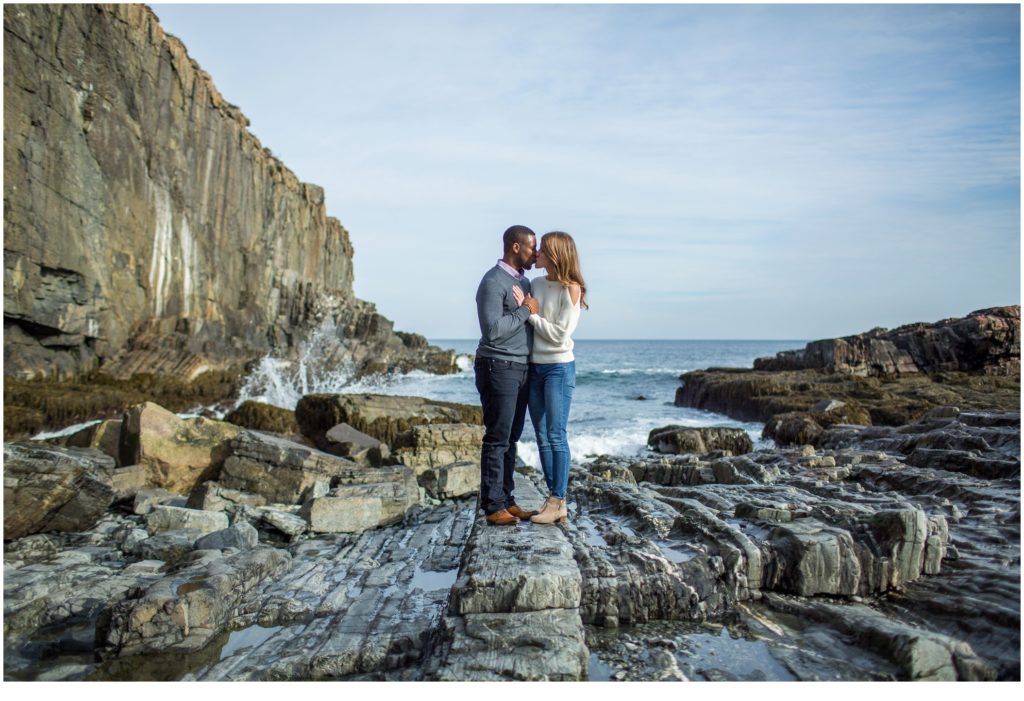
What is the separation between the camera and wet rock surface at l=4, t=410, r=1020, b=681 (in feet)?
11.1

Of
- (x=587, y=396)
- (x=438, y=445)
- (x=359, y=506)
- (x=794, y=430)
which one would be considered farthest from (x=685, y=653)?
(x=587, y=396)

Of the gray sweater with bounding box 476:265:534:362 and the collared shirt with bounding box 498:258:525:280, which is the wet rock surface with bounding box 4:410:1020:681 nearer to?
the gray sweater with bounding box 476:265:534:362

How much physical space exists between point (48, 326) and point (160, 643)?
2240 cm

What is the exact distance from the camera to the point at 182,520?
23.6 feet

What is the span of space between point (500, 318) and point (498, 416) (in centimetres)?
64

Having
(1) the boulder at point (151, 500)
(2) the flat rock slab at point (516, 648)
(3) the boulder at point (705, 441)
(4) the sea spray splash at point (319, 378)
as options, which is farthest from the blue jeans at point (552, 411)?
(4) the sea spray splash at point (319, 378)

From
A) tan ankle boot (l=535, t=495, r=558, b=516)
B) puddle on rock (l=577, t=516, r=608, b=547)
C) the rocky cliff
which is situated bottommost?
puddle on rock (l=577, t=516, r=608, b=547)

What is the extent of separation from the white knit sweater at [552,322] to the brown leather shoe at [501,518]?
104 centimetres

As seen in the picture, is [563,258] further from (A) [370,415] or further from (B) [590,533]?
(A) [370,415]

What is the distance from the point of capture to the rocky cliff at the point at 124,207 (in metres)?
21.2

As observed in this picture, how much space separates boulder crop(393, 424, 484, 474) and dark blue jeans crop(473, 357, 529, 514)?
553 centimetres

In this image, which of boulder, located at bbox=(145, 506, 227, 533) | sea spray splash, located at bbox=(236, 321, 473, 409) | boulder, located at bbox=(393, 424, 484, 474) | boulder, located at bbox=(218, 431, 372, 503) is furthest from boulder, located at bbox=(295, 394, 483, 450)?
sea spray splash, located at bbox=(236, 321, 473, 409)

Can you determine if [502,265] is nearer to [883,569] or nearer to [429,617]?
[429,617]

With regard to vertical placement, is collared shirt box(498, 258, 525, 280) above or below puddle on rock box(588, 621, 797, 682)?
above
